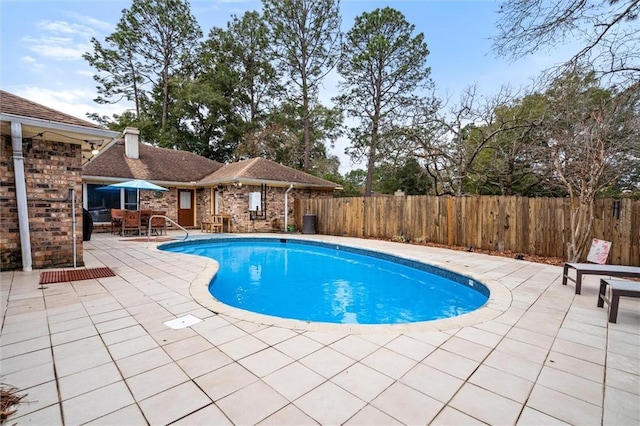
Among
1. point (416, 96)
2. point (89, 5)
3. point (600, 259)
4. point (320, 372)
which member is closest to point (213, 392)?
point (320, 372)

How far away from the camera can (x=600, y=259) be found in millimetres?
5004

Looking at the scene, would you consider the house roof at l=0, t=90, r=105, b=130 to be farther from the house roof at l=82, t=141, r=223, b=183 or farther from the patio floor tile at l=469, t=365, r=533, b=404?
the house roof at l=82, t=141, r=223, b=183

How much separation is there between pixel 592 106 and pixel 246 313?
8499mm

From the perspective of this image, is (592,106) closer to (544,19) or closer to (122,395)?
(544,19)

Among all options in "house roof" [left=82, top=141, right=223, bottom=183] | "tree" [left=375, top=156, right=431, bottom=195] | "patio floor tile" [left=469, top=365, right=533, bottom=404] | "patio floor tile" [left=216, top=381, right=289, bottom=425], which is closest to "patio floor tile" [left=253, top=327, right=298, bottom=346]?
"patio floor tile" [left=216, top=381, right=289, bottom=425]

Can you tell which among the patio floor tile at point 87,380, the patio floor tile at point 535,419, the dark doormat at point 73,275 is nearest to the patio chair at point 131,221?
the dark doormat at point 73,275

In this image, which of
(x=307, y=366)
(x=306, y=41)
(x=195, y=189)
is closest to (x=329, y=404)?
(x=307, y=366)

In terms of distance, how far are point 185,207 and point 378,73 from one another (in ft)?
42.6

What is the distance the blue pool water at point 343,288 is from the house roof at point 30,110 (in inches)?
153

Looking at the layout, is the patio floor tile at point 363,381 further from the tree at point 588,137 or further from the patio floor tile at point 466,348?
the tree at point 588,137

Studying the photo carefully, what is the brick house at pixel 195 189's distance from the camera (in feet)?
40.2

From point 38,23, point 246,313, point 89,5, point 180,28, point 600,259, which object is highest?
point 180,28

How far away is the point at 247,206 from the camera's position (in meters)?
12.6

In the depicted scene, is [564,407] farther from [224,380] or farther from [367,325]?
[224,380]
